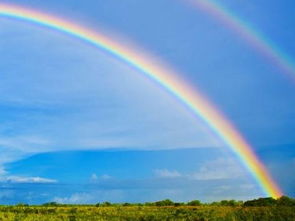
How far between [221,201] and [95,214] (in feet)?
87.2

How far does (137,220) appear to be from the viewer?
142 ft

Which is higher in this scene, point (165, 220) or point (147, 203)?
point (147, 203)

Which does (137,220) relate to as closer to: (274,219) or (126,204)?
(274,219)

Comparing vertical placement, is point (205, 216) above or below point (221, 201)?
below

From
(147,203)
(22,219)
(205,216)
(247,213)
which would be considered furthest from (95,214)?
(147,203)

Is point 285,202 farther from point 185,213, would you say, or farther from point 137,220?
point 137,220

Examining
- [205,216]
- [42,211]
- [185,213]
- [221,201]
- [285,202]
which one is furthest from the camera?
[221,201]

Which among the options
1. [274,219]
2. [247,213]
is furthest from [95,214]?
[274,219]

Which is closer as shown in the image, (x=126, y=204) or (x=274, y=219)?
(x=274, y=219)

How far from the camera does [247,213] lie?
45594 millimetres

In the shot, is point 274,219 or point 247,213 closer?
point 274,219

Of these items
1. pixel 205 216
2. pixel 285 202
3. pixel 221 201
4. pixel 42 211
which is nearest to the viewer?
pixel 205 216

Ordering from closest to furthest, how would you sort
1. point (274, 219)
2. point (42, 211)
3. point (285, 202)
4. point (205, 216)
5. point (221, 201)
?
point (274, 219) < point (205, 216) < point (42, 211) < point (285, 202) < point (221, 201)

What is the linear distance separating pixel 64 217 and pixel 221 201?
30.7 meters
